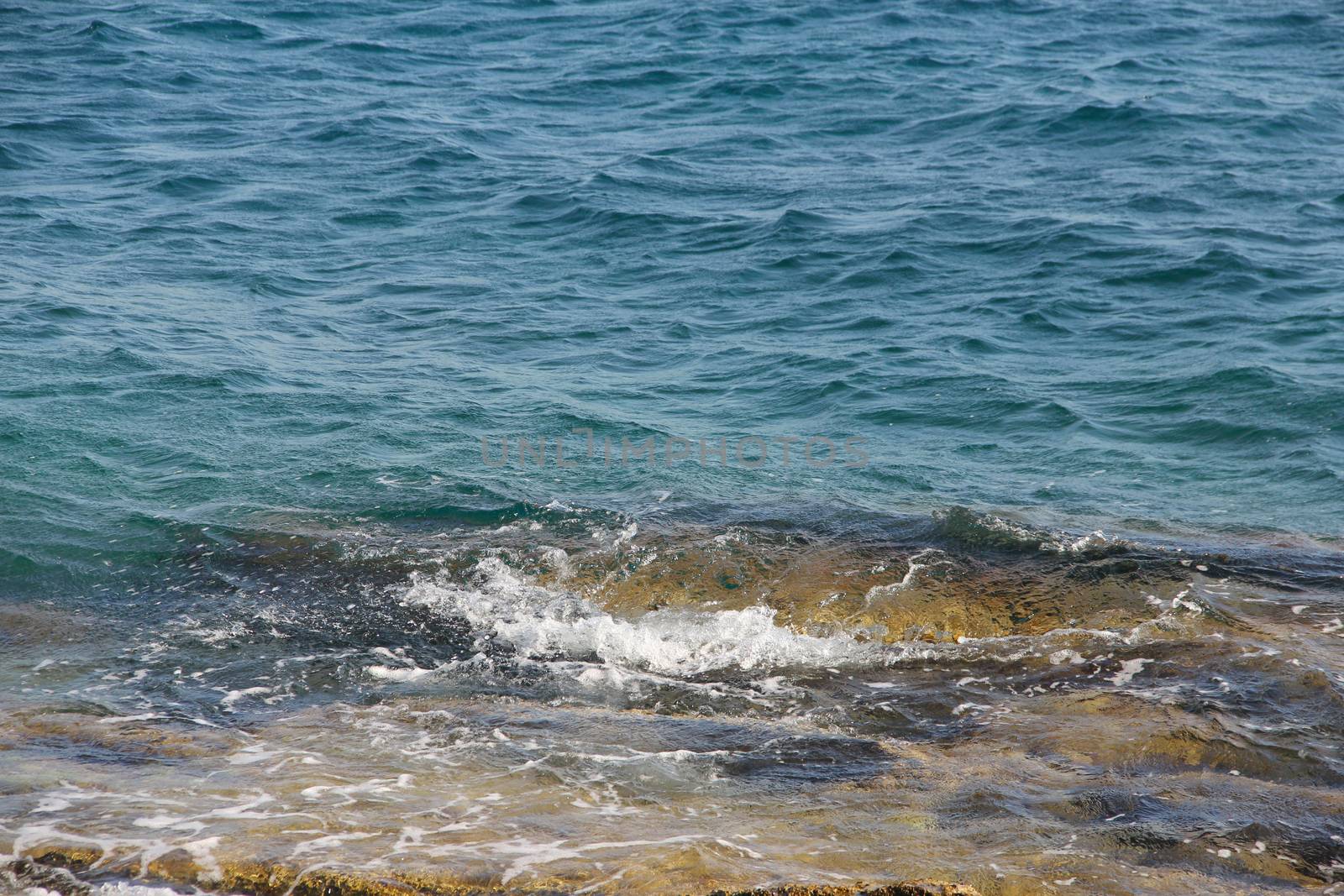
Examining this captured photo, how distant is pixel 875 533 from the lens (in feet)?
26.3

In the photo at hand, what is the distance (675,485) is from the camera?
8.96m

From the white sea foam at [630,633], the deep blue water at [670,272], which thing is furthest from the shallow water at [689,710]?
the deep blue water at [670,272]

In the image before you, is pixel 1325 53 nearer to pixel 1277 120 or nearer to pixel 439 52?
pixel 1277 120

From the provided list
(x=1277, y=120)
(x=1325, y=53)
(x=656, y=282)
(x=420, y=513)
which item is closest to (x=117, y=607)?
(x=420, y=513)

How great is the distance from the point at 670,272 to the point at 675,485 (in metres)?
5.70

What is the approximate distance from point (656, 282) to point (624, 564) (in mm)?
6842

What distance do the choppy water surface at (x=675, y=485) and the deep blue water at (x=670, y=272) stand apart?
78 mm

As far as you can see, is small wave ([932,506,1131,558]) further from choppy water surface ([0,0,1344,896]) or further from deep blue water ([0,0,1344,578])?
deep blue water ([0,0,1344,578])

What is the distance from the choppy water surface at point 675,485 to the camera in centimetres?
481

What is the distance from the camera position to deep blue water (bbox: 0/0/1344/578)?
9.26m

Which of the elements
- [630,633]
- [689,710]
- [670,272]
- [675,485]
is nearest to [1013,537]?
[675,485]

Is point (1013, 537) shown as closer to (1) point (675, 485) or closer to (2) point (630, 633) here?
(1) point (675, 485)

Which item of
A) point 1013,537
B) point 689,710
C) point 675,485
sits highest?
point 689,710

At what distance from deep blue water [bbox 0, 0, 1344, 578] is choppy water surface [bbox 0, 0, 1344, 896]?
78 mm
